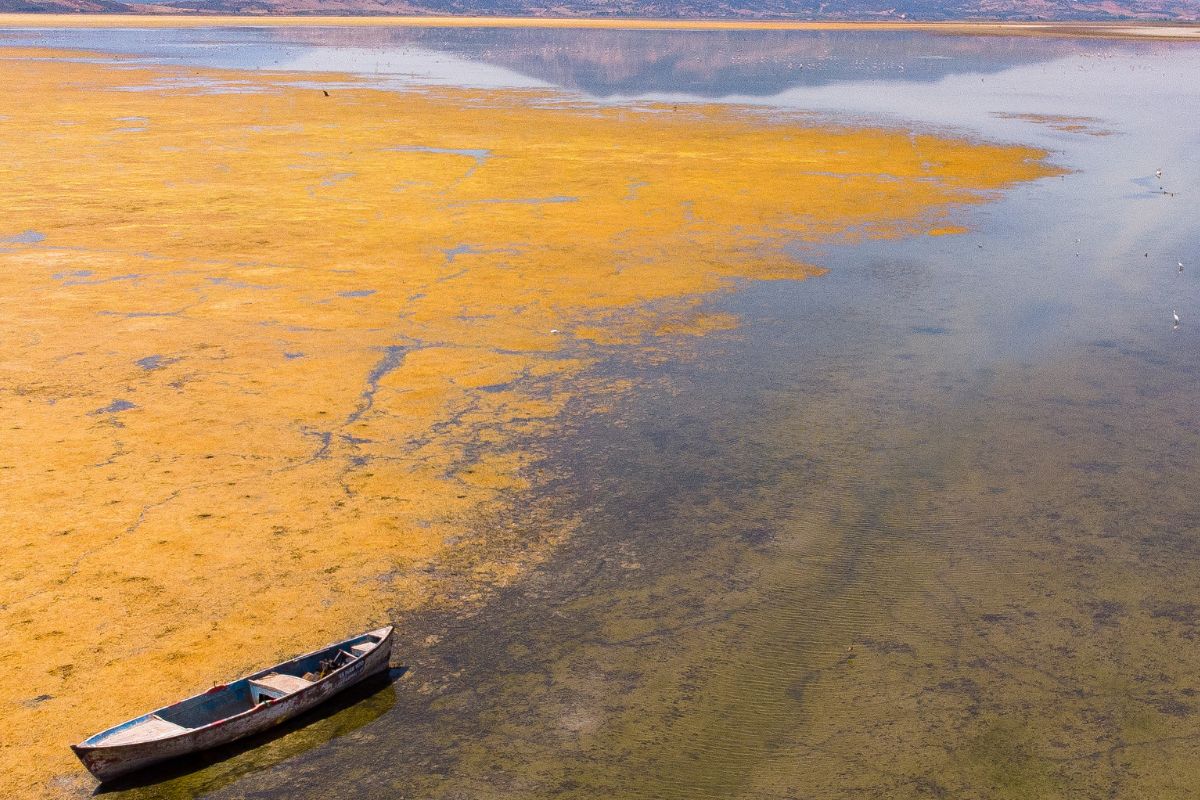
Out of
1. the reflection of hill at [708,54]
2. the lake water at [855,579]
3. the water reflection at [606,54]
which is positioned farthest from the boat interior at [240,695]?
the reflection of hill at [708,54]

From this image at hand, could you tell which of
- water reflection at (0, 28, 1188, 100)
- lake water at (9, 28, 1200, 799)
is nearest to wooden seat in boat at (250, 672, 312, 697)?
lake water at (9, 28, 1200, 799)

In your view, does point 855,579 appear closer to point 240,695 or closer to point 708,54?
point 240,695

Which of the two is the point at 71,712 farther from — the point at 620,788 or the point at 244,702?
the point at 620,788

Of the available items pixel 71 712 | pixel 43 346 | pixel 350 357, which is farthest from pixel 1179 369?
pixel 43 346

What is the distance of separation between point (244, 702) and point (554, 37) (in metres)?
113

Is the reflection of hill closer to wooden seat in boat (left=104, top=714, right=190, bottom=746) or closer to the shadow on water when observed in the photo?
the shadow on water

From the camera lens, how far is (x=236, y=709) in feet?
25.9

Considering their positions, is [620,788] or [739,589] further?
[739,589]

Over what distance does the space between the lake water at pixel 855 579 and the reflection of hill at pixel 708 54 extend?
38.7 m

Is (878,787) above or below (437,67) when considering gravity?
below

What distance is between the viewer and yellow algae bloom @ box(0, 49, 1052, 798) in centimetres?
938

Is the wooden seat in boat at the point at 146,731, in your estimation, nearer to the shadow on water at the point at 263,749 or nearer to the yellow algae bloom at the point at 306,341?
the shadow on water at the point at 263,749

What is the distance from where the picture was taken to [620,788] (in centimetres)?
760

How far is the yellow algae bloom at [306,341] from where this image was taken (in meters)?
9.38
